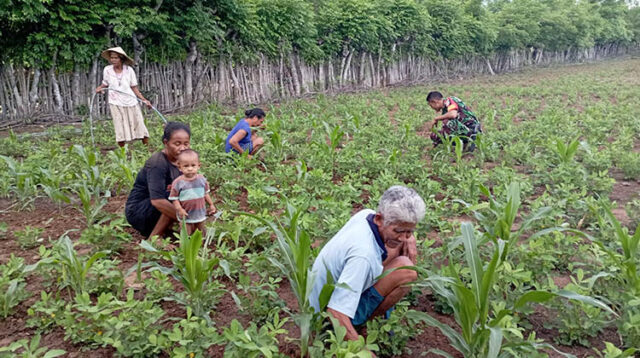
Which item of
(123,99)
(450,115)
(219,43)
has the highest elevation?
(219,43)

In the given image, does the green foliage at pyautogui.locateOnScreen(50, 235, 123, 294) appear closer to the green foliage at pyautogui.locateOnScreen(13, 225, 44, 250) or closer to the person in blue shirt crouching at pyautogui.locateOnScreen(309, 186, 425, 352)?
the green foliage at pyautogui.locateOnScreen(13, 225, 44, 250)

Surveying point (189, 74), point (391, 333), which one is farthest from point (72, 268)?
point (189, 74)

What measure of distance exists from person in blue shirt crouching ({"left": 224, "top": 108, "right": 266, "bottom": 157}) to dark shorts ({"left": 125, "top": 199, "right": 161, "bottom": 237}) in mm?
2179

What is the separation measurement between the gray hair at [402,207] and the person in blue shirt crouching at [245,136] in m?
3.68

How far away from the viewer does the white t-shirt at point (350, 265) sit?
2121 mm

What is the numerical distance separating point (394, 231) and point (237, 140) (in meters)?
3.92

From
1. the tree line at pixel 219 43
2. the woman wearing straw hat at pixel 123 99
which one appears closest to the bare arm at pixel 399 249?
the woman wearing straw hat at pixel 123 99

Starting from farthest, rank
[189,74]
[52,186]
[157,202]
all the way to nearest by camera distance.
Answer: [189,74] < [52,186] < [157,202]

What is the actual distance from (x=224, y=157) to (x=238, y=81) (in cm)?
722

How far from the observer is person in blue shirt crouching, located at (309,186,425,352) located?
2135 millimetres

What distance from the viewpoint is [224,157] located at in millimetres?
5824

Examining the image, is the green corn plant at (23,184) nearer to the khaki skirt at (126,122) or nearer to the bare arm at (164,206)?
the bare arm at (164,206)

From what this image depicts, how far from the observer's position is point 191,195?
3488 millimetres

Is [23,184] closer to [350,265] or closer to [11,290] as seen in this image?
[11,290]
